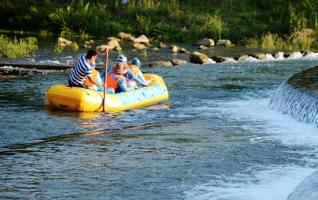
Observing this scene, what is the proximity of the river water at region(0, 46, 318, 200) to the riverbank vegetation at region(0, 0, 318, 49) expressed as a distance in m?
16.6

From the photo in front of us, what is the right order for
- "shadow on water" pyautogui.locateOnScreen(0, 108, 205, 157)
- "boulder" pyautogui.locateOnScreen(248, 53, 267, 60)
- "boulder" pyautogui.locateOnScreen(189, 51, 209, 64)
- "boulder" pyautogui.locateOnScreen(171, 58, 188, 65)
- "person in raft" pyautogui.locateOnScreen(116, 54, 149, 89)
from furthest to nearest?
1. "boulder" pyautogui.locateOnScreen(248, 53, 267, 60)
2. "boulder" pyautogui.locateOnScreen(189, 51, 209, 64)
3. "boulder" pyautogui.locateOnScreen(171, 58, 188, 65)
4. "person in raft" pyautogui.locateOnScreen(116, 54, 149, 89)
5. "shadow on water" pyautogui.locateOnScreen(0, 108, 205, 157)

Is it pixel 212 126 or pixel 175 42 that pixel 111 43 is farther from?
pixel 212 126

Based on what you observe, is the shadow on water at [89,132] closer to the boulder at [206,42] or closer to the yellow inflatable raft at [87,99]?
the yellow inflatable raft at [87,99]

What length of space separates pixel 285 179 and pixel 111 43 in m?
22.9

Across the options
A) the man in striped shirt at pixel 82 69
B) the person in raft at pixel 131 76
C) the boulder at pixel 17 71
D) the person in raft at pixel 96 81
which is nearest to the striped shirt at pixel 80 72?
the man in striped shirt at pixel 82 69

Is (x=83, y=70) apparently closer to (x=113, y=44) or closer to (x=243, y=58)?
(x=243, y=58)

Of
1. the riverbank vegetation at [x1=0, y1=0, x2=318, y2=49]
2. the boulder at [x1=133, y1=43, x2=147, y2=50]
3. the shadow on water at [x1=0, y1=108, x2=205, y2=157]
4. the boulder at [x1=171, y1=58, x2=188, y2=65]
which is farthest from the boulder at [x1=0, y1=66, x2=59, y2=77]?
the riverbank vegetation at [x1=0, y1=0, x2=318, y2=49]

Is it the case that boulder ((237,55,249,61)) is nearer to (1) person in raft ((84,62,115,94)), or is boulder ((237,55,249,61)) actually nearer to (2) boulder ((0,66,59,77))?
(2) boulder ((0,66,59,77))

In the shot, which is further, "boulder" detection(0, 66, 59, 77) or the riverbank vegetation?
the riverbank vegetation

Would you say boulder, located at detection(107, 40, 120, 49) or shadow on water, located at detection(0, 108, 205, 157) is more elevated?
shadow on water, located at detection(0, 108, 205, 157)

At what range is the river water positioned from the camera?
10.0 m

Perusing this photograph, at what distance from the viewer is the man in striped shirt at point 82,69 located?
16.0 metres

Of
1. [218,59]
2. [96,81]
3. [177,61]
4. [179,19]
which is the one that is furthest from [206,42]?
[96,81]

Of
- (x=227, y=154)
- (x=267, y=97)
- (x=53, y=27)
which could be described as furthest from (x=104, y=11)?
(x=227, y=154)
